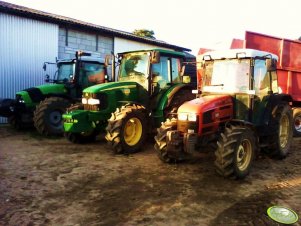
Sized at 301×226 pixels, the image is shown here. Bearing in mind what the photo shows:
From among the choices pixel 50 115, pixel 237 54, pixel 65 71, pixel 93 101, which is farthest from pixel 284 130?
→ pixel 65 71

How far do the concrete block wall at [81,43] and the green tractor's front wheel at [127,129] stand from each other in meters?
7.61

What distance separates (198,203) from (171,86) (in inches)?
168

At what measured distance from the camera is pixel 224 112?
21.2ft

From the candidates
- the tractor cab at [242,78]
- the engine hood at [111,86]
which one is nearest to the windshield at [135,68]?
the engine hood at [111,86]

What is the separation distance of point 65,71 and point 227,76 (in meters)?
5.83

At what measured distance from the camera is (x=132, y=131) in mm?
7938

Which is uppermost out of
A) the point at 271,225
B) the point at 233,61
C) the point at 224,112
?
the point at 233,61

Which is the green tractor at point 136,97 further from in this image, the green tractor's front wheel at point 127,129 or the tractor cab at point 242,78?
the tractor cab at point 242,78

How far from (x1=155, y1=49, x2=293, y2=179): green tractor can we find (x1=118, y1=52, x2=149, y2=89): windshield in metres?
1.51

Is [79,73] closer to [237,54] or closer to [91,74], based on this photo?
[91,74]

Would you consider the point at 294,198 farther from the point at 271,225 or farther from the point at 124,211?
the point at 124,211

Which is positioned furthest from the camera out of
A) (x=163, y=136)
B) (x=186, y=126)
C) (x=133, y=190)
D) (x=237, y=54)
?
(x=237, y=54)

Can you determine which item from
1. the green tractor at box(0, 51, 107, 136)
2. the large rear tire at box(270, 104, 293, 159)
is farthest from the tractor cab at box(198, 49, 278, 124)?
the green tractor at box(0, 51, 107, 136)

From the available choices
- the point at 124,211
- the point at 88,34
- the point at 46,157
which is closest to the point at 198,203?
the point at 124,211
